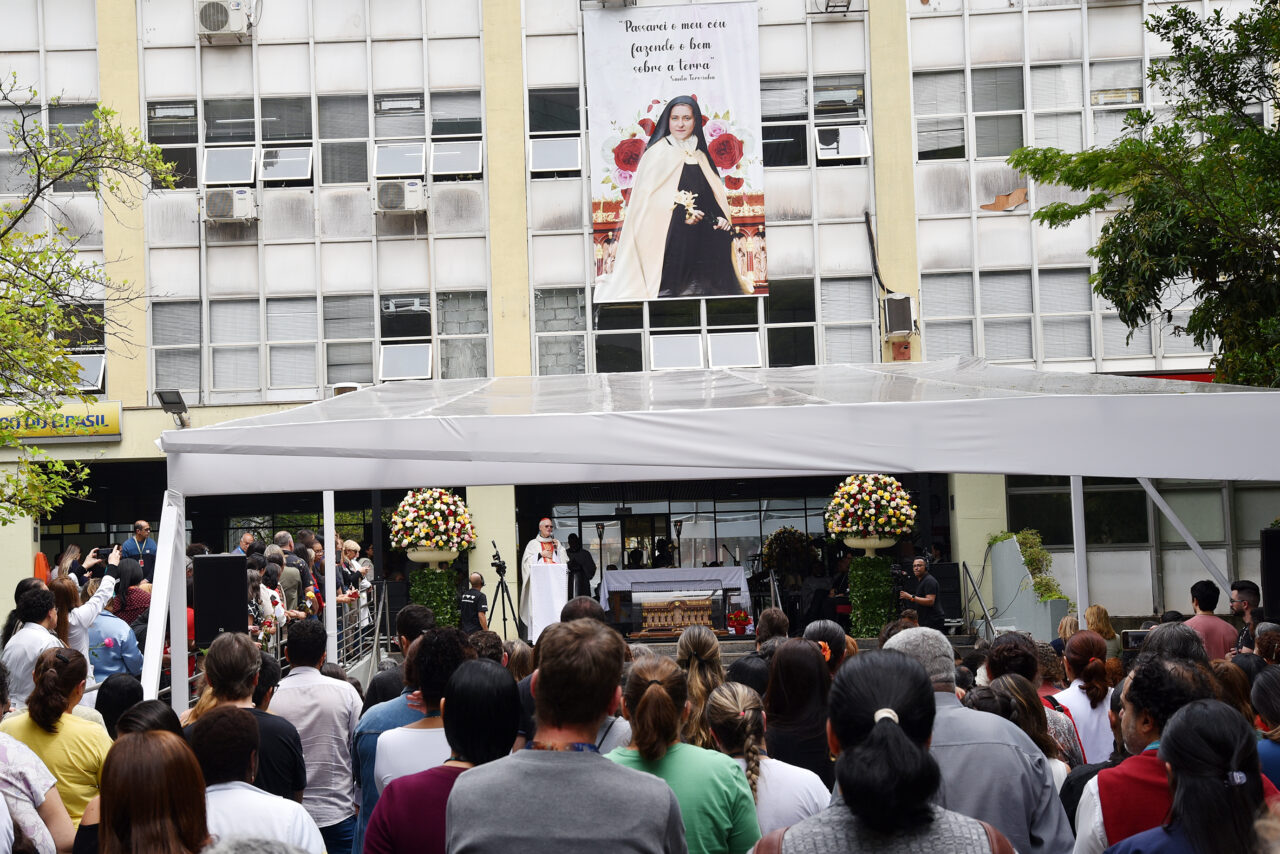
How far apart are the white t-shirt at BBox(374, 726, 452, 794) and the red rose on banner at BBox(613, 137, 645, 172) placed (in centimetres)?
1935

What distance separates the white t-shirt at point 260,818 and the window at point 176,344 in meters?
20.8

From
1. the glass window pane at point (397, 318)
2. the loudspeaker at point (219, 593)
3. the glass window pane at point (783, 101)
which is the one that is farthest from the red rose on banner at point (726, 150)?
the loudspeaker at point (219, 593)

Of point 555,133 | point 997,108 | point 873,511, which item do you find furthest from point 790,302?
point 873,511

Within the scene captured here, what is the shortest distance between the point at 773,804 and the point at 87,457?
2138cm

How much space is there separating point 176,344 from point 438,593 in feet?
28.2

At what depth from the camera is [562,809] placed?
114 inches

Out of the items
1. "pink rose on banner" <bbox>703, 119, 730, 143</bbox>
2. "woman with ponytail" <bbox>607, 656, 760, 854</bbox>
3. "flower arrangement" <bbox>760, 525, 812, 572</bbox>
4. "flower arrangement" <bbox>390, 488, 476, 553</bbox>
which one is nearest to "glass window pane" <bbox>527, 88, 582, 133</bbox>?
"pink rose on banner" <bbox>703, 119, 730, 143</bbox>

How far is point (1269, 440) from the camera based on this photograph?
620 centimetres

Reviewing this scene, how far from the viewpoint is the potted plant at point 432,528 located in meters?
17.7

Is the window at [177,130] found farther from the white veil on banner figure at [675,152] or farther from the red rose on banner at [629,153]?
the red rose on banner at [629,153]

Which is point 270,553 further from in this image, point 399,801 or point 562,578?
point 399,801

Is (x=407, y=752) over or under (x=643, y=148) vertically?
under

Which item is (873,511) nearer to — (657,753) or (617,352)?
(617,352)

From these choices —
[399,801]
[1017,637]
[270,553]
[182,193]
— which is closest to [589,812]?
[399,801]
